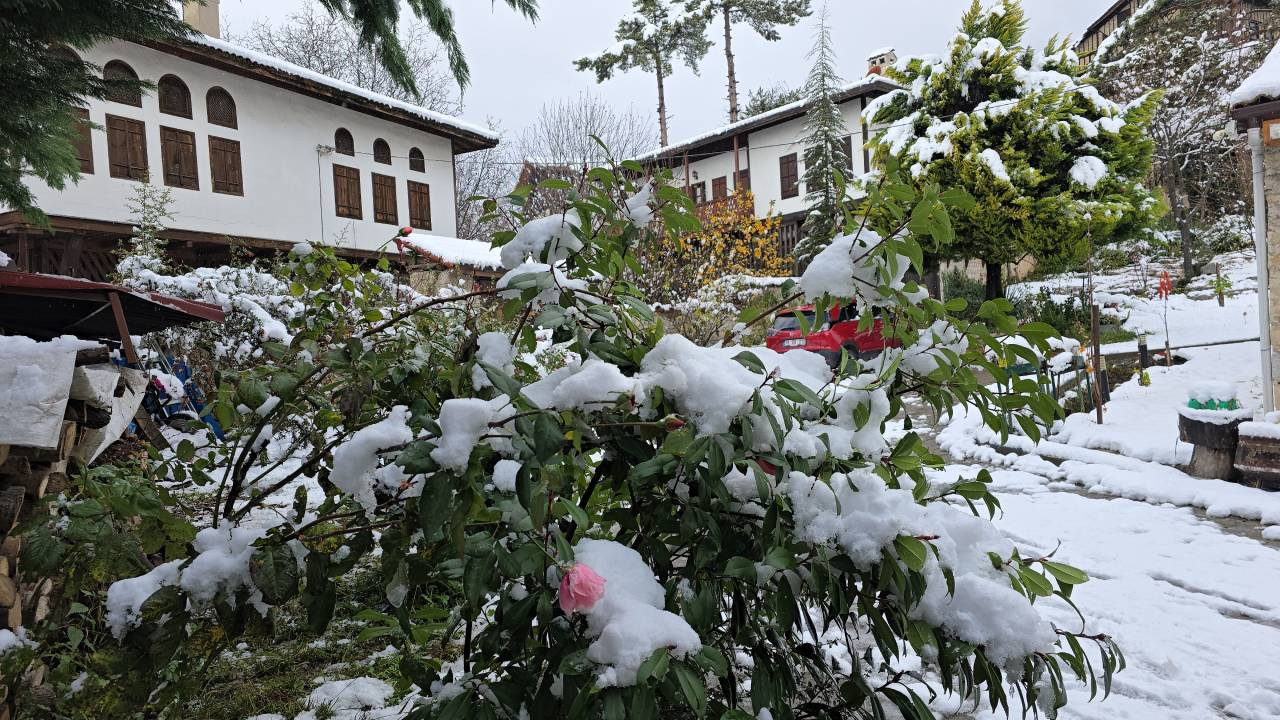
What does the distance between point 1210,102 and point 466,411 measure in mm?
23657

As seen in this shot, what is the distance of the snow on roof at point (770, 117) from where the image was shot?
21.5 metres

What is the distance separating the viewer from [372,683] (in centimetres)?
294

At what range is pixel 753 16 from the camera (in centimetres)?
2709

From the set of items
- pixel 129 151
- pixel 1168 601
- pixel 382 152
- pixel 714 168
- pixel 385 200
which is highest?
pixel 714 168

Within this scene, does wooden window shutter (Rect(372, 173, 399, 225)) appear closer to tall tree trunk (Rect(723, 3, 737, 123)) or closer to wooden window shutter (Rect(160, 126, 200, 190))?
wooden window shutter (Rect(160, 126, 200, 190))

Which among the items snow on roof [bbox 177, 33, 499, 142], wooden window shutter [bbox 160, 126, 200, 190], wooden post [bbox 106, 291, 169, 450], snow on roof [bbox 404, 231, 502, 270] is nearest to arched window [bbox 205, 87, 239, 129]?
wooden window shutter [bbox 160, 126, 200, 190]

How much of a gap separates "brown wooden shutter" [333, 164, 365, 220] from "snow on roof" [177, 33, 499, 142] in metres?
1.70

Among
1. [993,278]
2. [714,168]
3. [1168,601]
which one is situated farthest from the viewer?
[714,168]

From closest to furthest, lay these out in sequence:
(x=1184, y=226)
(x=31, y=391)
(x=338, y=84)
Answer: (x=31, y=391) → (x=338, y=84) → (x=1184, y=226)

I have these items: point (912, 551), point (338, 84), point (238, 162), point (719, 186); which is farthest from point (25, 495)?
point (719, 186)

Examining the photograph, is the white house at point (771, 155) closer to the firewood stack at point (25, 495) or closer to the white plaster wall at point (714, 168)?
the white plaster wall at point (714, 168)

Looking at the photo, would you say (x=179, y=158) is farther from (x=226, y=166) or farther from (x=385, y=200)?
(x=385, y=200)

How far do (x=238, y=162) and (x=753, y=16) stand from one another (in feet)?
64.8

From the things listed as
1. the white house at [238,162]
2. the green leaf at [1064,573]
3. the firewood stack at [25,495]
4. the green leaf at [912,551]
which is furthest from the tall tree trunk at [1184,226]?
the firewood stack at [25,495]
